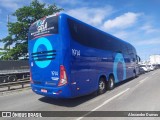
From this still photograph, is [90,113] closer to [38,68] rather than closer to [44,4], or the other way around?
[38,68]

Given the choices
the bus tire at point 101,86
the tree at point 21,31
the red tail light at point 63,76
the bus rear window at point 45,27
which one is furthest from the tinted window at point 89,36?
the tree at point 21,31

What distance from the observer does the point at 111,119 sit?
6902 mm

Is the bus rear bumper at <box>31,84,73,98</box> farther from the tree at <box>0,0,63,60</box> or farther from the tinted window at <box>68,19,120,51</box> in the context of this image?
the tree at <box>0,0,63,60</box>

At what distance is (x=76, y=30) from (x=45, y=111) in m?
3.60

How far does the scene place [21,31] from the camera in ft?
139

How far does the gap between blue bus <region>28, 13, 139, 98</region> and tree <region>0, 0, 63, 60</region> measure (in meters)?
33.0

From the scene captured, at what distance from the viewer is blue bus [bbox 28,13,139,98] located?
841 cm

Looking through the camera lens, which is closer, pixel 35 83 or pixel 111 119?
pixel 111 119

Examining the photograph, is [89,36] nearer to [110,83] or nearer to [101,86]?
[101,86]

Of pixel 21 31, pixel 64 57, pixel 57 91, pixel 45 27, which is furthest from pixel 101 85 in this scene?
Result: pixel 21 31

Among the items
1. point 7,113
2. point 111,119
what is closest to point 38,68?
point 7,113

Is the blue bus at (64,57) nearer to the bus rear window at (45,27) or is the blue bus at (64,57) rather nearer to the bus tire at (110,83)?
the bus rear window at (45,27)

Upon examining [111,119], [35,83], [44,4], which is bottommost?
[111,119]

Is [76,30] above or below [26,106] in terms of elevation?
above
